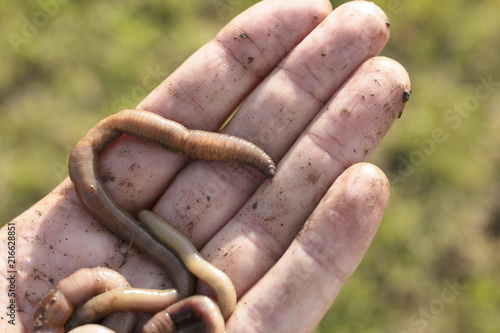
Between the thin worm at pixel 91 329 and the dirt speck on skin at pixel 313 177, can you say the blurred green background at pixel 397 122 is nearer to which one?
the dirt speck on skin at pixel 313 177

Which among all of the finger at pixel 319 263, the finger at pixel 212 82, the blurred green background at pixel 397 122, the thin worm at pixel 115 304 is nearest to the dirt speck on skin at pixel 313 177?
the finger at pixel 319 263

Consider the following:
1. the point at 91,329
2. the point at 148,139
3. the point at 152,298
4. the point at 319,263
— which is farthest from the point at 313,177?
the point at 91,329

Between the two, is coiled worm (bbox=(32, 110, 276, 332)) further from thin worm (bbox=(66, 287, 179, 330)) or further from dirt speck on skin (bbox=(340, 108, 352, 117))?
dirt speck on skin (bbox=(340, 108, 352, 117))

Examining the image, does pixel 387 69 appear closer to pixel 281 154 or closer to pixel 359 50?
pixel 359 50

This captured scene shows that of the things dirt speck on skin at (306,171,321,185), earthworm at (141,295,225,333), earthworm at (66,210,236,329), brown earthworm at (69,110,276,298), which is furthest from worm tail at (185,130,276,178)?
earthworm at (141,295,225,333)

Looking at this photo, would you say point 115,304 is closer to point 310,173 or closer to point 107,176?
point 107,176
